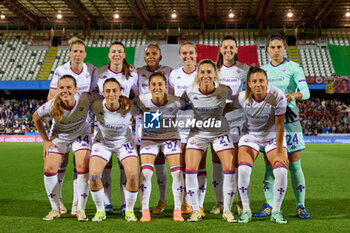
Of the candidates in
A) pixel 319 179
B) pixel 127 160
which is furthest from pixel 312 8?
pixel 127 160

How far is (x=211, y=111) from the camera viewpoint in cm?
462

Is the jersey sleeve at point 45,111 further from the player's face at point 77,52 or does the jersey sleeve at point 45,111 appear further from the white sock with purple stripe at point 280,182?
the white sock with purple stripe at point 280,182

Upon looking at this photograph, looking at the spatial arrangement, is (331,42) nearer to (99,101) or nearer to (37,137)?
(37,137)

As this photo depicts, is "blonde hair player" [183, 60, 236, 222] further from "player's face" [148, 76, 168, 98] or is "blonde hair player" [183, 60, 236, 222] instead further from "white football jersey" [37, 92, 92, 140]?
"white football jersey" [37, 92, 92, 140]

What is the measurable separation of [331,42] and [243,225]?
3167 cm

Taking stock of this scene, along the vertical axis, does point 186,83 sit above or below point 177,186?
above

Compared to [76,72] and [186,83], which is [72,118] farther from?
[186,83]

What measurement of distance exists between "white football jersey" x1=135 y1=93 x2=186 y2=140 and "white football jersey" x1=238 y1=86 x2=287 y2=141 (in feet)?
2.82

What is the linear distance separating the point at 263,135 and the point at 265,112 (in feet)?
0.94

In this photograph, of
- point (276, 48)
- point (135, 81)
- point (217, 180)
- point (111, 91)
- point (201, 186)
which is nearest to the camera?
point (111, 91)

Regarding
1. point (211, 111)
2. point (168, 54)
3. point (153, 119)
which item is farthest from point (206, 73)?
point (168, 54)

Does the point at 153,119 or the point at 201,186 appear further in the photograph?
the point at 201,186

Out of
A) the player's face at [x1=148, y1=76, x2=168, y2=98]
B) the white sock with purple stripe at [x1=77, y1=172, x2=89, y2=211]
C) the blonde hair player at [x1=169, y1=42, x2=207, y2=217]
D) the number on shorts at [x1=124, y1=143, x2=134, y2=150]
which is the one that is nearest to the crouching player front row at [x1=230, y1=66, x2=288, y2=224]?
the blonde hair player at [x1=169, y1=42, x2=207, y2=217]

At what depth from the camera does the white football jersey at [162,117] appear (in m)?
4.71
